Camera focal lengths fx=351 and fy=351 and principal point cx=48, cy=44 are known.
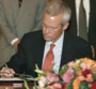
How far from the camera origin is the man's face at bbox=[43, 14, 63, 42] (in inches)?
113

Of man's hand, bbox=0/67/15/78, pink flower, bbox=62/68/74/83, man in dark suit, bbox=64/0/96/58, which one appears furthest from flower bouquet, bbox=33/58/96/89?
man in dark suit, bbox=64/0/96/58

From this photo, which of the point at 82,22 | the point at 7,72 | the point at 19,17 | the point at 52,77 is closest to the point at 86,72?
the point at 52,77

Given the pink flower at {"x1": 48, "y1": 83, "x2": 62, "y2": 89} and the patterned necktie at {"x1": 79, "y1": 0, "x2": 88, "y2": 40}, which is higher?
the pink flower at {"x1": 48, "y1": 83, "x2": 62, "y2": 89}

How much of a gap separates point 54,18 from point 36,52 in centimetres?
41

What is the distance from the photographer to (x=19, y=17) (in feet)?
13.4

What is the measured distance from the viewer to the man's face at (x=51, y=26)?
2883mm

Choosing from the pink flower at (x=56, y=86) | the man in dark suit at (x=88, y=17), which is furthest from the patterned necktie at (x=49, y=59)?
the pink flower at (x=56, y=86)

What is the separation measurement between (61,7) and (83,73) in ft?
3.93

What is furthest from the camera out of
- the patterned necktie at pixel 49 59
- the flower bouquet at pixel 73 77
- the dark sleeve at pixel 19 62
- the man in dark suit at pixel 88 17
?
the man in dark suit at pixel 88 17

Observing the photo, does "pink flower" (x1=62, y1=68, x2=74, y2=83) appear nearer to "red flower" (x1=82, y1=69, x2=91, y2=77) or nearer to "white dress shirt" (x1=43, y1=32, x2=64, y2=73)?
"red flower" (x1=82, y1=69, x2=91, y2=77)

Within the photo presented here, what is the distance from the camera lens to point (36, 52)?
10.3 feet

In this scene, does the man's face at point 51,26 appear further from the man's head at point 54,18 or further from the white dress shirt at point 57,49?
the white dress shirt at point 57,49

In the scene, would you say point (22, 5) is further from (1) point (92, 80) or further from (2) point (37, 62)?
(1) point (92, 80)

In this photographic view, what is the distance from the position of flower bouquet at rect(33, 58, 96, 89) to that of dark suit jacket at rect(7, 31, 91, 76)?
3.96 feet
